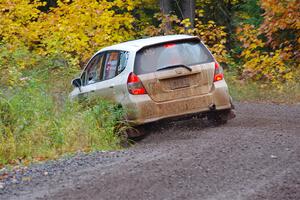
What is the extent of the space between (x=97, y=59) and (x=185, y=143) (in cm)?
373

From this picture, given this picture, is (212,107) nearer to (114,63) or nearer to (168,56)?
(168,56)

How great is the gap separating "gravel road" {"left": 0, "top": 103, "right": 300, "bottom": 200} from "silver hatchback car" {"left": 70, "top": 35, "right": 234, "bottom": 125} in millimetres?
660

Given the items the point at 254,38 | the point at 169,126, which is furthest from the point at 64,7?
the point at 169,126

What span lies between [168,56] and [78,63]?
10194 millimetres

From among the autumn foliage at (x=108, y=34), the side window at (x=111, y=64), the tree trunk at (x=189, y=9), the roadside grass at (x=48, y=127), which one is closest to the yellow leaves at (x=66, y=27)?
the autumn foliage at (x=108, y=34)

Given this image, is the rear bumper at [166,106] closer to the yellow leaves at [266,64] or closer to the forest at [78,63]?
the forest at [78,63]

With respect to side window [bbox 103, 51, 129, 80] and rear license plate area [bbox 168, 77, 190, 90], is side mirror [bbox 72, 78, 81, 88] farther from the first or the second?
rear license plate area [bbox 168, 77, 190, 90]

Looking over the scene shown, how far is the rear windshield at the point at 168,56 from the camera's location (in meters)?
11.3

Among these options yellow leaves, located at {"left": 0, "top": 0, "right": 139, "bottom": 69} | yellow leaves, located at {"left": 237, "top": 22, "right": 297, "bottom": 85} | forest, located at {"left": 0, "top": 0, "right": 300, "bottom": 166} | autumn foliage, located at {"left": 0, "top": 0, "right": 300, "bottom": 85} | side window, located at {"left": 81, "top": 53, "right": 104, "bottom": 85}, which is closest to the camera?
forest, located at {"left": 0, "top": 0, "right": 300, "bottom": 166}

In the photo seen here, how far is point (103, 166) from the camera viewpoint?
27.8 feet

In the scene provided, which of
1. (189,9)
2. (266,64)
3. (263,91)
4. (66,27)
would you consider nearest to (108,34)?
(66,27)

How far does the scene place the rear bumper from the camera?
1108cm

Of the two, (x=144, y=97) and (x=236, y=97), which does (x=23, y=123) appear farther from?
(x=236, y=97)

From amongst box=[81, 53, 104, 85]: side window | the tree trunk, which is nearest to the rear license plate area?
box=[81, 53, 104, 85]: side window
